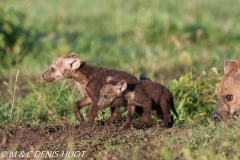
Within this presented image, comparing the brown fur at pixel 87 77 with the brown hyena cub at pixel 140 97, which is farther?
the brown fur at pixel 87 77

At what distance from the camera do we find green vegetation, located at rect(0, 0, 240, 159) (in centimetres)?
638

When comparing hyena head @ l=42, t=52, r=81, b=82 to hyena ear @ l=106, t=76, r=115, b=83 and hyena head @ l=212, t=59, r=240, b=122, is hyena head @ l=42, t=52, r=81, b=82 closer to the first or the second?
hyena ear @ l=106, t=76, r=115, b=83

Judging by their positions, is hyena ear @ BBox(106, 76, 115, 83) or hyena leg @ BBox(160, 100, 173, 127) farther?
hyena leg @ BBox(160, 100, 173, 127)

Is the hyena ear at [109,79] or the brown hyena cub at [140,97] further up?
the hyena ear at [109,79]

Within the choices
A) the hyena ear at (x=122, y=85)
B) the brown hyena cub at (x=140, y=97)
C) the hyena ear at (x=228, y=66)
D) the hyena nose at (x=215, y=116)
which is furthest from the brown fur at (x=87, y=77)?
the hyena ear at (x=228, y=66)

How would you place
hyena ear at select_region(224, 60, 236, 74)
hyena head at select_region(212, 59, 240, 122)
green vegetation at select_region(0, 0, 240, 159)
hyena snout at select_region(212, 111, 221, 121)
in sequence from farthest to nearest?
hyena ear at select_region(224, 60, 236, 74) < hyena head at select_region(212, 59, 240, 122) < hyena snout at select_region(212, 111, 221, 121) < green vegetation at select_region(0, 0, 240, 159)

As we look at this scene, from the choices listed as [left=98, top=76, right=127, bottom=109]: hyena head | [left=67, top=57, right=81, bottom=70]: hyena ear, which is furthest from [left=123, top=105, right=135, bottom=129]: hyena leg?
[left=67, top=57, right=81, bottom=70]: hyena ear

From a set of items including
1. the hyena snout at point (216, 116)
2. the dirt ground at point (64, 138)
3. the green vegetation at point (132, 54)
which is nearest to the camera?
the dirt ground at point (64, 138)

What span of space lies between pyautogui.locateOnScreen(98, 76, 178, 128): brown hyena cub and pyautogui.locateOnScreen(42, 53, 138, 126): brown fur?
15cm

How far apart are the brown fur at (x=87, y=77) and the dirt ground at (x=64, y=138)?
0.26 meters

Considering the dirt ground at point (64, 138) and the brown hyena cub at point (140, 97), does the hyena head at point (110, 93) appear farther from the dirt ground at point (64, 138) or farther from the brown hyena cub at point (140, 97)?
the dirt ground at point (64, 138)

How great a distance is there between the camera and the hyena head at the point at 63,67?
766 cm

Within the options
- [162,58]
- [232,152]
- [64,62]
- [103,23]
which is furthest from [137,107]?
[103,23]

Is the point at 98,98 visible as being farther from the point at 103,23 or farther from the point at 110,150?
the point at 103,23
